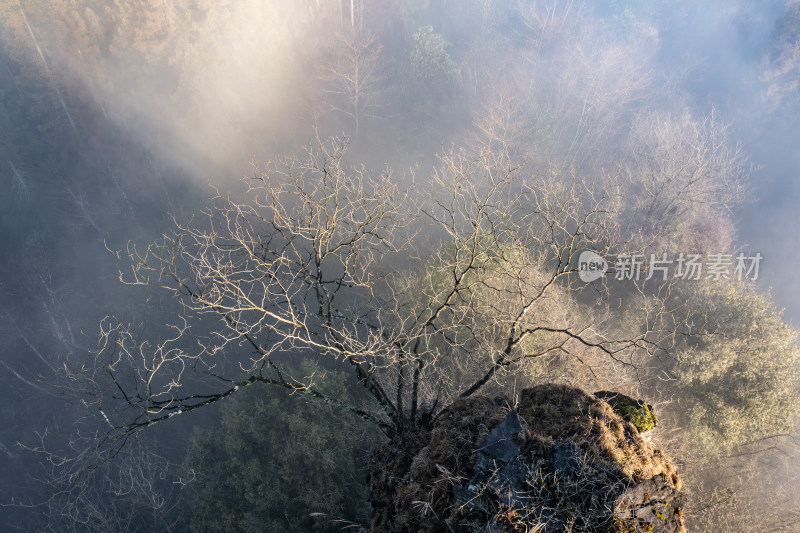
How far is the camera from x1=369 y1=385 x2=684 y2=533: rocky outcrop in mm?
4773

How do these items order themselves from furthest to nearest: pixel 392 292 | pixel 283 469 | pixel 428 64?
1. pixel 428 64
2. pixel 283 469
3. pixel 392 292

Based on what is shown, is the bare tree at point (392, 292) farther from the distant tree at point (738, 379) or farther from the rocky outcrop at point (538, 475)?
the distant tree at point (738, 379)

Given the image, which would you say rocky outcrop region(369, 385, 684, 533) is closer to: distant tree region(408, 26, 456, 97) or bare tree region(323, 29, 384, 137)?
bare tree region(323, 29, 384, 137)

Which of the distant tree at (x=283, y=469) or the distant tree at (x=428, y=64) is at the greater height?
the distant tree at (x=428, y=64)

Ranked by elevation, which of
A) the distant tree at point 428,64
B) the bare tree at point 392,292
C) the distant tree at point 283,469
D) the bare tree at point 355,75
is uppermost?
the distant tree at point 428,64

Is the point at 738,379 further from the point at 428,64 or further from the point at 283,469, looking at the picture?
the point at 428,64

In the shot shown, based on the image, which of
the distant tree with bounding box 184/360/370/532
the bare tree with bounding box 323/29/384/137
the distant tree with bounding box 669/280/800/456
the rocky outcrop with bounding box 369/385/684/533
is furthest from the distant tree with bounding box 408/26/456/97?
the rocky outcrop with bounding box 369/385/684/533

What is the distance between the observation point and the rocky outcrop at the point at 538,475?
4.77 meters

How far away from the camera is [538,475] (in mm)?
4988

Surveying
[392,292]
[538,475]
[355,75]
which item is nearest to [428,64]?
[355,75]

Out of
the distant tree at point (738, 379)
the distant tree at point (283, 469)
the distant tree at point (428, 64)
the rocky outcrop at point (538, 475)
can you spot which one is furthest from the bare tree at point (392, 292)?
the distant tree at point (428, 64)

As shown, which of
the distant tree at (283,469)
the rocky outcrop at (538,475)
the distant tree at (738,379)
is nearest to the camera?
the rocky outcrop at (538,475)

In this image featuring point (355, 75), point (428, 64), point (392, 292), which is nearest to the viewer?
point (392, 292)

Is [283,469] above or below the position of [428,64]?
below
